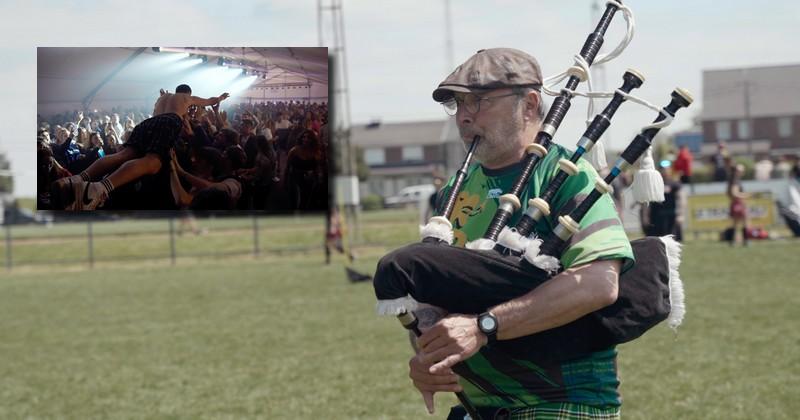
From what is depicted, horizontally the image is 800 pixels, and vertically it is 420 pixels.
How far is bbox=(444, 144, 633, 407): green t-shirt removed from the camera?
3.29 m

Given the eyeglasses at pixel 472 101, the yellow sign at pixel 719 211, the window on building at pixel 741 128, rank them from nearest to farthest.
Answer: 1. the eyeglasses at pixel 472 101
2. the yellow sign at pixel 719 211
3. the window on building at pixel 741 128

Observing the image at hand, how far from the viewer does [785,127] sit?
8494 centimetres

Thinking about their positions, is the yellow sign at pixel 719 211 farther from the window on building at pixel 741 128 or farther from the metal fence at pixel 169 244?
the window on building at pixel 741 128

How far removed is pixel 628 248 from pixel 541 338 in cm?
42

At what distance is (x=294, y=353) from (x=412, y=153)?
67.3 m

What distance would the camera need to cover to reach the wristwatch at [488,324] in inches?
128

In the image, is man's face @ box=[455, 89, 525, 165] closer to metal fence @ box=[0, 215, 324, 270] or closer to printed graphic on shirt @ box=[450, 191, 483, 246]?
printed graphic on shirt @ box=[450, 191, 483, 246]

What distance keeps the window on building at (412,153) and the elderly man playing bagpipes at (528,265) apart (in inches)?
2917

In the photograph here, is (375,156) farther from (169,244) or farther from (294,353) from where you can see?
(294,353)

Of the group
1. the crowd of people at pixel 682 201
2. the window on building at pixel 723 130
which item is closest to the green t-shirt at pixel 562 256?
the crowd of people at pixel 682 201

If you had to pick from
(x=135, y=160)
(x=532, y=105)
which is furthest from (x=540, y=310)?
(x=135, y=160)

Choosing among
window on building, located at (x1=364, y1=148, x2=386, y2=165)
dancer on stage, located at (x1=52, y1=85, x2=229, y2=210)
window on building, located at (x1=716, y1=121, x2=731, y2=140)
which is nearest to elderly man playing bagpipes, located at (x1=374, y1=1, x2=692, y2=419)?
dancer on stage, located at (x1=52, y1=85, x2=229, y2=210)

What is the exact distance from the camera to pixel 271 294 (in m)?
19.3

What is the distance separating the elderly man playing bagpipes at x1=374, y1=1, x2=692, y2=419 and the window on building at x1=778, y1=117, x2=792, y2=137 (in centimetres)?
8637
